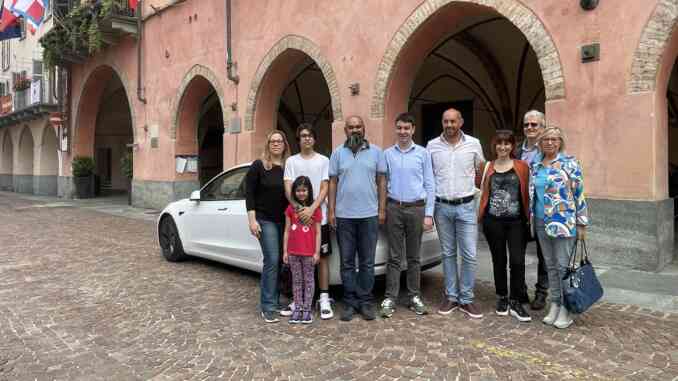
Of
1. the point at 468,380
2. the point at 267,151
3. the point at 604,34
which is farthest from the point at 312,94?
the point at 468,380

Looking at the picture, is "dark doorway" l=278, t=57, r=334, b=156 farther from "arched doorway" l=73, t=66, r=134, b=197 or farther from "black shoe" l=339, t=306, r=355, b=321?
"black shoe" l=339, t=306, r=355, b=321

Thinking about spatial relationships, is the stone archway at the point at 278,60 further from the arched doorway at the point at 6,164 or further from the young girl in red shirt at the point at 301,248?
the arched doorway at the point at 6,164

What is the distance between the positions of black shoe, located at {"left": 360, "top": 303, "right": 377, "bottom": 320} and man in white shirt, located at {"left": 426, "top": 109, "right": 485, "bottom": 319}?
2.21 feet

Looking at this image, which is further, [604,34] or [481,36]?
[481,36]

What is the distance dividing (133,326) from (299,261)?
63.3 inches

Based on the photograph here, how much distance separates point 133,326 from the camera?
4.54 m

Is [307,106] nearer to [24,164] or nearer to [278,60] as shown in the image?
[278,60]

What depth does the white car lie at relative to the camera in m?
5.56

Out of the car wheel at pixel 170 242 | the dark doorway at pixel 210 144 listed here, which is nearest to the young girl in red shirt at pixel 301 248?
the car wheel at pixel 170 242

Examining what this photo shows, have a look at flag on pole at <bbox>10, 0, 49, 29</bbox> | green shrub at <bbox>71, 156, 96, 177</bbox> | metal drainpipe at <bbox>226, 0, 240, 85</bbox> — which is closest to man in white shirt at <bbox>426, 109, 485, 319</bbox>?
metal drainpipe at <bbox>226, 0, 240, 85</bbox>

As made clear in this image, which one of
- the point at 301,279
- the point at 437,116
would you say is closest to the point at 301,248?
the point at 301,279

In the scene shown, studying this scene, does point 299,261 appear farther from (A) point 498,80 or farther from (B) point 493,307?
(A) point 498,80

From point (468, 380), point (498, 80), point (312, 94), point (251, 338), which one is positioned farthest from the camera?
point (312, 94)

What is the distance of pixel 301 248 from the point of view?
4.52m
